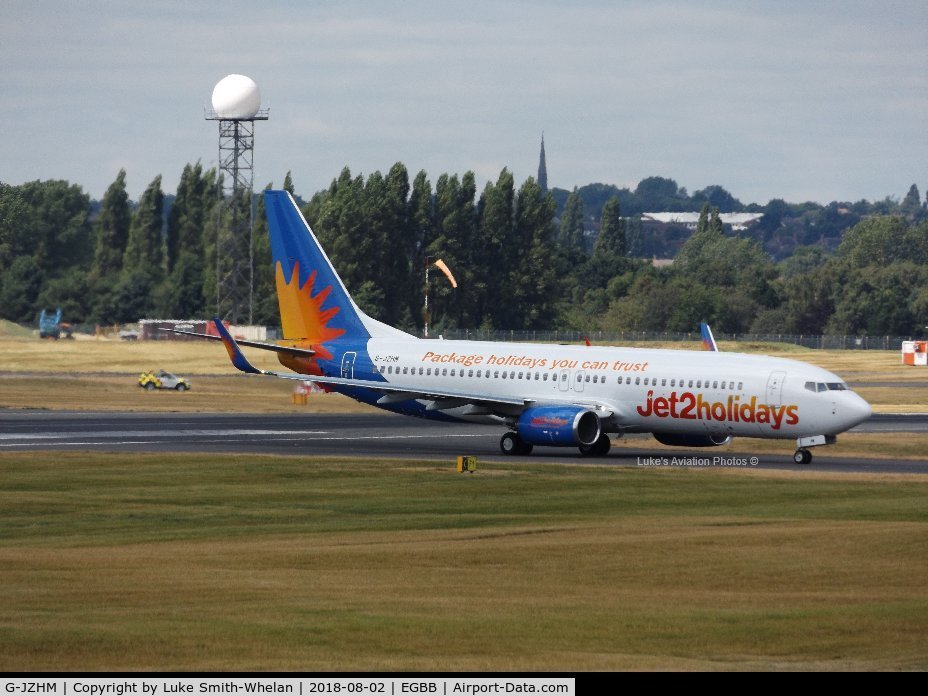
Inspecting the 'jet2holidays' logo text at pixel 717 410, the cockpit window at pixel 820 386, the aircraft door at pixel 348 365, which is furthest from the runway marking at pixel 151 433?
the cockpit window at pixel 820 386

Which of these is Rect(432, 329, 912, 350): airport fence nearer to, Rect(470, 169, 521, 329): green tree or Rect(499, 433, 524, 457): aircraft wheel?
Rect(470, 169, 521, 329): green tree

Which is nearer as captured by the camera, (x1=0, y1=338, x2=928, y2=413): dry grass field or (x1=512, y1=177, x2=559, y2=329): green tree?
(x1=0, y1=338, x2=928, y2=413): dry grass field

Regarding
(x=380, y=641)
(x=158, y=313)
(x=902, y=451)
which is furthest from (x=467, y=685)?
(x=158, y=313)

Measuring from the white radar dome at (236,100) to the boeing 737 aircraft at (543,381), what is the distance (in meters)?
85.1

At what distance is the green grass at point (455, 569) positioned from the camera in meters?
25.9

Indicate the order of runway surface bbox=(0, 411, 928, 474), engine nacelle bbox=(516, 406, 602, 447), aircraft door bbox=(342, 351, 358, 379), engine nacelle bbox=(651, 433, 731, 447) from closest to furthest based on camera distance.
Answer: engine nacelle bbox=(516, 406, 602, 447) → runway surface bbox=(0, 411, 928, 474) → engine nacelle bbox=(651, 433, 731, 447) → aircraft door bbox=(342, 351, 358, 379)

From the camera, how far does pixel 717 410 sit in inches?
2422

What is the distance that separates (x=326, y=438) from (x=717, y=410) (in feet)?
67.1

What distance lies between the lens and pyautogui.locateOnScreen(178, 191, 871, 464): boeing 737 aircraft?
60938 millimetres

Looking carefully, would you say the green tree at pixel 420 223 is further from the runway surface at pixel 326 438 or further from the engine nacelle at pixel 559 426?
the engine nacelle at pixel 559 426

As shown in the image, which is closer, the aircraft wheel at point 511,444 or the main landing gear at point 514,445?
the main landing gear at point 514,445

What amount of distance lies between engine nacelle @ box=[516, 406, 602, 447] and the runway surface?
79 cm

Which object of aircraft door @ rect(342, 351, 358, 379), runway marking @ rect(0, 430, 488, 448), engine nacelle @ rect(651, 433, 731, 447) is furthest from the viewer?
aircraft door @ rect(342, 351, 358, 379)

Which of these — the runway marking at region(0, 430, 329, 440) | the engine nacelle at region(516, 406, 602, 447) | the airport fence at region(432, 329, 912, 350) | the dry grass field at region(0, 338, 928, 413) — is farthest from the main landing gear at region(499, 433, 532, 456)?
the airport fence at region(432, 329, 912, 350)
